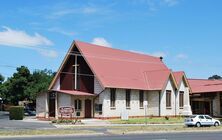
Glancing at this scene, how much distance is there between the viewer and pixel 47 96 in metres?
58.4

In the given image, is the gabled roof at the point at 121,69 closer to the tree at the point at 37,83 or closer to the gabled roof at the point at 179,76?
the gabled roof at the point at 179,76

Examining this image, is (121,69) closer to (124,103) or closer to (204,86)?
(124,103)

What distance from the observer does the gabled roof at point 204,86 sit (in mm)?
66463

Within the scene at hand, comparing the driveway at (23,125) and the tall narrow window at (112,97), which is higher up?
the tall narrow window at (112,97)

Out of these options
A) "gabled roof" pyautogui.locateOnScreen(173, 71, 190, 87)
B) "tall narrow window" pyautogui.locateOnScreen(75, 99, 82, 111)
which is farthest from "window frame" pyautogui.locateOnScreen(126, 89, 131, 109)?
"gabled roof" pyautogui.locateOnScreen(173, 71, 190, 87)

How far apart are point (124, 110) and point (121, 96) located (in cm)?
184

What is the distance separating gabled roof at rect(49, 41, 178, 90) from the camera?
183 ft

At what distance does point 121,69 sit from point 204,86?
17.2 m

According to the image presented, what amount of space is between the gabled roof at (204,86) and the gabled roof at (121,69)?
748 centimetres

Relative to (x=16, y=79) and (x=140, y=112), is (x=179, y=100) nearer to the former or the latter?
Answer: (x=140, y=112)

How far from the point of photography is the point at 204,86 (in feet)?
230

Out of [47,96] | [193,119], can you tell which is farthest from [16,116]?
[193,119]

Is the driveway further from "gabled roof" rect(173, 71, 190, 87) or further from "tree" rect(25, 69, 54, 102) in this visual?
"tree" rect(25, 69, 54, 102)

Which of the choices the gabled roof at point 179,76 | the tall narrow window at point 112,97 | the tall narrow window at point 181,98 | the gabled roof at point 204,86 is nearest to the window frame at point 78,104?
the tall narrow window at point 112,97
